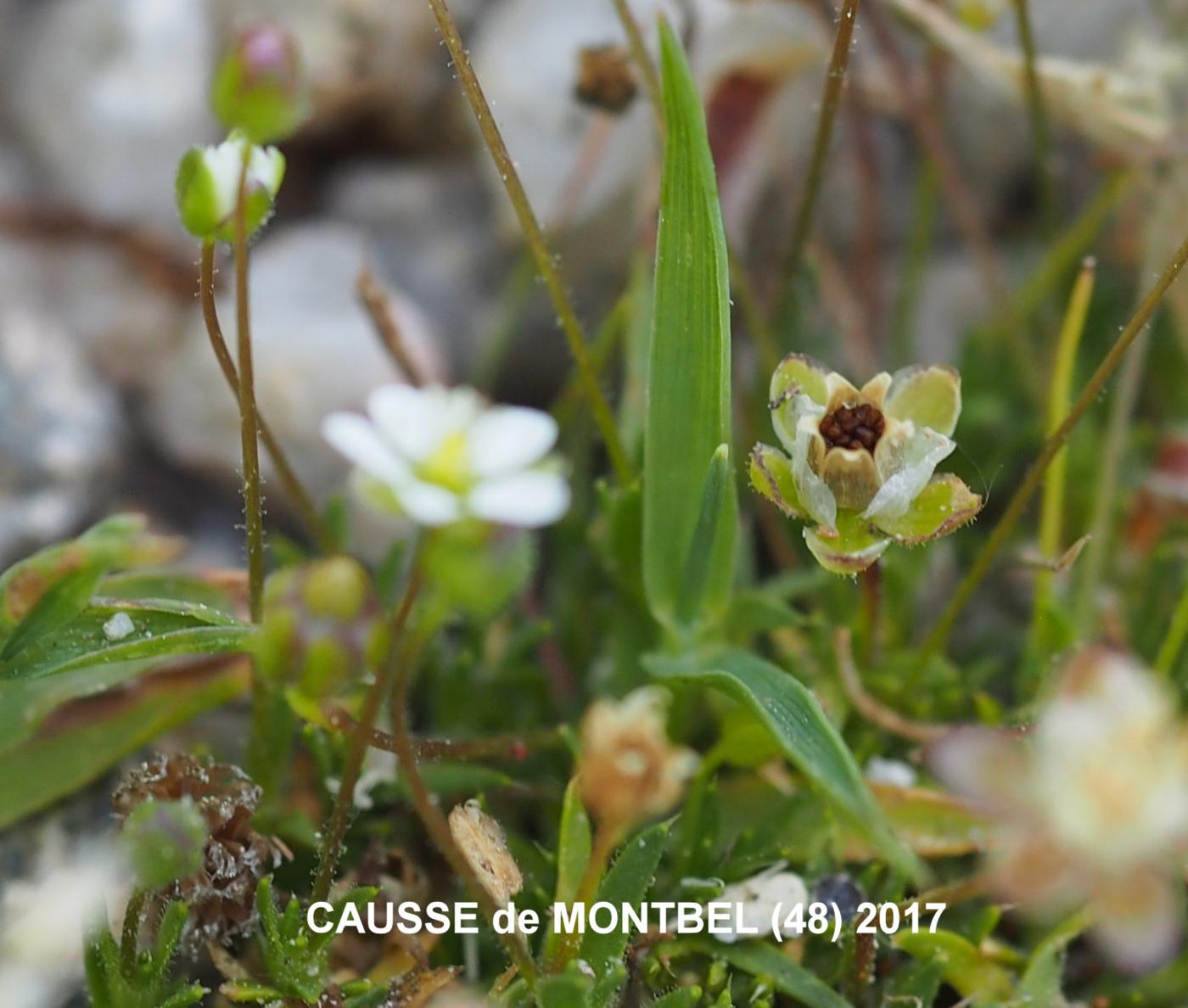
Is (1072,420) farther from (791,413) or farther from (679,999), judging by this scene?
(679,999)

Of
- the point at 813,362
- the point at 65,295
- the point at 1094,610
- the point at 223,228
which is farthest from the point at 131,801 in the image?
the point at 65,295

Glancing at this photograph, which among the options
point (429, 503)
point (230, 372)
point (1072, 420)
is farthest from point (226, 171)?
point (1072, 420)

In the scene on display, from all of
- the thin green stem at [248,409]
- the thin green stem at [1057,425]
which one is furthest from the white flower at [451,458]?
the thin green stem at [1057,425]

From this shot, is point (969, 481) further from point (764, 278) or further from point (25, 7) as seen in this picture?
point (25, 7)

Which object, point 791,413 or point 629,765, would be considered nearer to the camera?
point 629,765

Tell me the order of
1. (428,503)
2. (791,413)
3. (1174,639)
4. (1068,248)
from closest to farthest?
(428,503) < (791,413) < (1174,639) < (1068,248)

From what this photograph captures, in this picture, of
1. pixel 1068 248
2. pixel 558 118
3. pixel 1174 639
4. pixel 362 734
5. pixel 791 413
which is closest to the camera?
pixel 362 734

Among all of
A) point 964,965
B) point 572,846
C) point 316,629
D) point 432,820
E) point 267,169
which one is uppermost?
point 267,169

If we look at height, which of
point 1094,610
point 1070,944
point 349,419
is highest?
point 349,419
